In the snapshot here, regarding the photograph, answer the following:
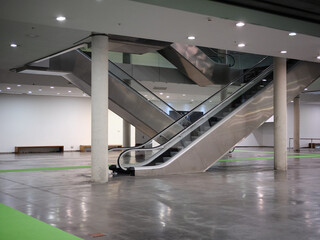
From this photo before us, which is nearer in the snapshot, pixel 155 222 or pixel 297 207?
pixel 155 222

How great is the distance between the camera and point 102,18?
31.7 ft

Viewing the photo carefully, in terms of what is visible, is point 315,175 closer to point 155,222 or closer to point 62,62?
point 155,222

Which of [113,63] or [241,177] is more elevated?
[113,63]

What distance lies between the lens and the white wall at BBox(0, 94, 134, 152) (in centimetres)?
2838

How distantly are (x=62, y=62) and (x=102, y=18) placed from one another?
8130 millimetres

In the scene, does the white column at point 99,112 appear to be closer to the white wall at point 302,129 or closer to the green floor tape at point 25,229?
the green floor tape at point 25,229

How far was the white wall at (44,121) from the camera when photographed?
2838 centimetres

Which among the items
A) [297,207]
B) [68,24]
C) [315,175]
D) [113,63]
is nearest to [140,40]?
[113,63]

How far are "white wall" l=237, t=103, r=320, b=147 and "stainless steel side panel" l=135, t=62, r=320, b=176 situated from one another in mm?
20732

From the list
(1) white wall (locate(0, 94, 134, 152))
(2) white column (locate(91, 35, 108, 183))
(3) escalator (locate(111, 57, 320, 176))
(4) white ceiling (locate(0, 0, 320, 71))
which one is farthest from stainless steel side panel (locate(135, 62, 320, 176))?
(1) white wall (locate(0, 94, 134, 152))

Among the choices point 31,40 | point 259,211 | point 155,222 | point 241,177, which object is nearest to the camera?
point 155,222

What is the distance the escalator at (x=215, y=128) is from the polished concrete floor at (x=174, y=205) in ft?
5.98

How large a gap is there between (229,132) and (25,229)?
35.9ft

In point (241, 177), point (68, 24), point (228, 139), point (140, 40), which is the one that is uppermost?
point (140, 40)
